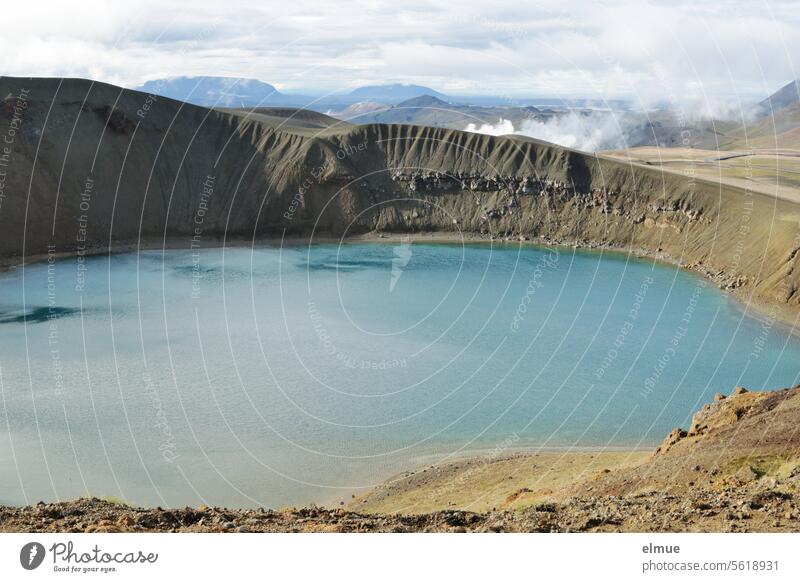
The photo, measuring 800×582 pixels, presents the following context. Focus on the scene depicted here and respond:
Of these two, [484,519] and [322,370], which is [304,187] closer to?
[322,370]

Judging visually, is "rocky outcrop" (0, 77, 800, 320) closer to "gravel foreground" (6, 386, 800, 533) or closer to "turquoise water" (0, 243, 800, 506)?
"turquoise water" (0, 243, 800, 506)

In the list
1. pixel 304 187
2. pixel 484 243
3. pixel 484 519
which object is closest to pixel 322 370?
pixel 484 519

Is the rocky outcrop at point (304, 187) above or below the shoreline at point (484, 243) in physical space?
above

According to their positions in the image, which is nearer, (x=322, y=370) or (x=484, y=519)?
(x=484, y=519)

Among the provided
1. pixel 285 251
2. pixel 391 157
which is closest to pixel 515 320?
pixel 285 251

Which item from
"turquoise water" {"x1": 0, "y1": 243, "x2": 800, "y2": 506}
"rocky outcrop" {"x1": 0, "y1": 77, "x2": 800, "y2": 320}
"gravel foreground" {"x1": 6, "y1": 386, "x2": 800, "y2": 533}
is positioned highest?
"rocky outcrop" {"x1": 0, "y1": 77, "x2": 800, "y2": 320}

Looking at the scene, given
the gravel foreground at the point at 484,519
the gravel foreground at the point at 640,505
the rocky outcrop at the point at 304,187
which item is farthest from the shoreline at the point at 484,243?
the gravel foreground at the point at 484,519

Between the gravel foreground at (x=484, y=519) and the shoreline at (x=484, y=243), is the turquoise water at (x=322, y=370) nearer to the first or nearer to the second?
the shoreline at (x=484, y=243)

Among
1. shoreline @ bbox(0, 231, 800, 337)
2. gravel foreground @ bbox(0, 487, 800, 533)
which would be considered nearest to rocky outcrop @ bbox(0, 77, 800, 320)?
shoreline @ bbox(0, 231, 800, 337)

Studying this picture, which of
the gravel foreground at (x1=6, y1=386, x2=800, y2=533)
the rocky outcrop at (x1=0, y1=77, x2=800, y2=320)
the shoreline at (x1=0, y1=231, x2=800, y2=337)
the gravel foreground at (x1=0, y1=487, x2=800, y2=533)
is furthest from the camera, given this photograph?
the rocky outcrop at (x1=0, y1=77, x2=800, y2=320)
